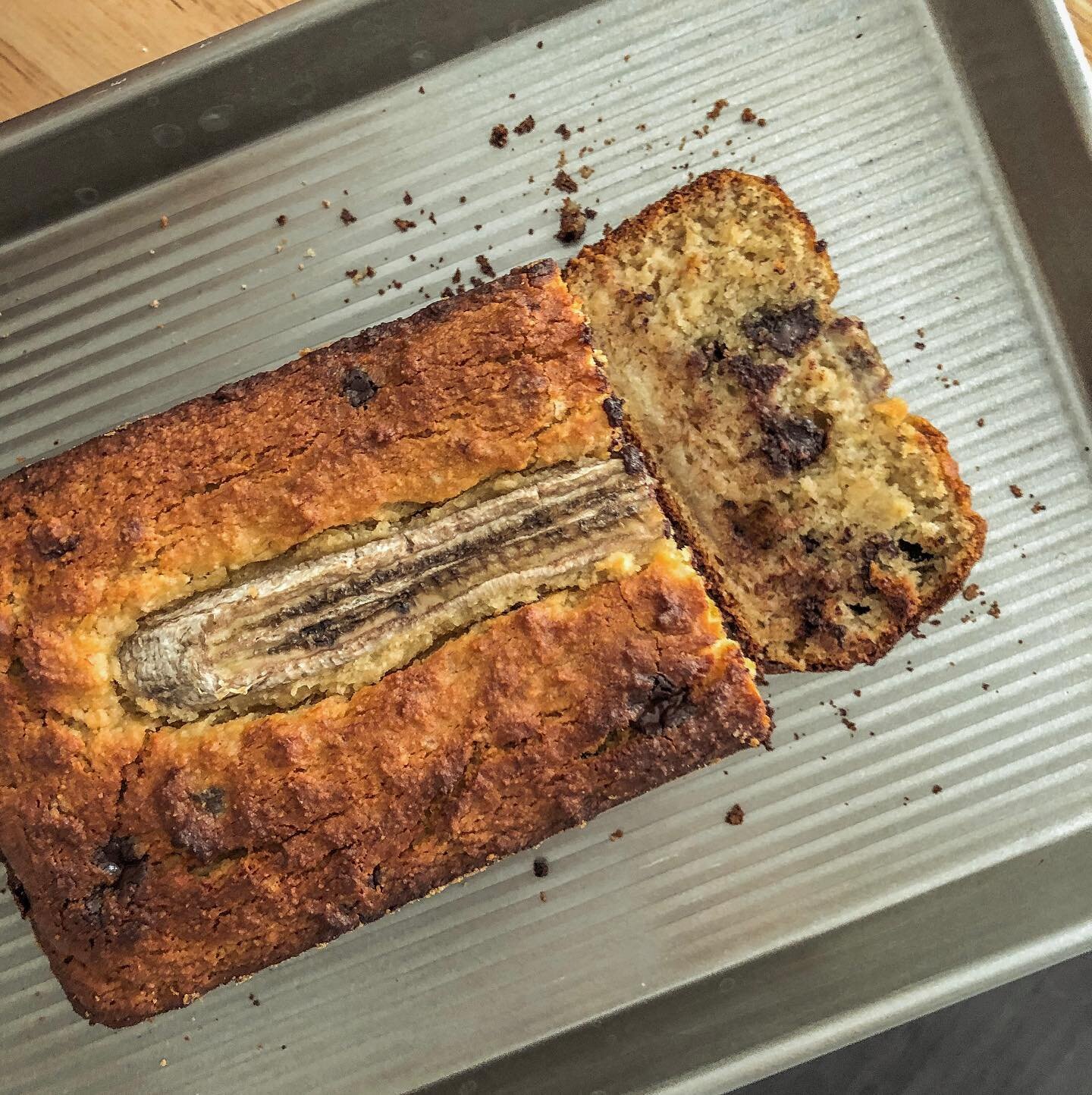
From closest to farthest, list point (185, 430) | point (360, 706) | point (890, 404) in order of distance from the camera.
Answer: point (360, 706), point (185, 430), point (890, 404)

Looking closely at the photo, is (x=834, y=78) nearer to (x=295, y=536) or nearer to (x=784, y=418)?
(x=784, y=418)

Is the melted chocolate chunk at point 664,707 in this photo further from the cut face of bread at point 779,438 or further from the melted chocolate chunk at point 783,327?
the melted chocolate chunk at point 783,327

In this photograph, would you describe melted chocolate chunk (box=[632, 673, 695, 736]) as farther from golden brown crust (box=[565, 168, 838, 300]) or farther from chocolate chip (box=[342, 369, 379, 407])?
golden brown crust (box=[565, 168, 838, 300])

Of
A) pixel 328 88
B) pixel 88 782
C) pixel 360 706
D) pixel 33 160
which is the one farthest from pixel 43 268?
pixel 360 706

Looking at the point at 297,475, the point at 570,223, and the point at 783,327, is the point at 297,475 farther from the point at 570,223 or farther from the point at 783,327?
the point at 783,327

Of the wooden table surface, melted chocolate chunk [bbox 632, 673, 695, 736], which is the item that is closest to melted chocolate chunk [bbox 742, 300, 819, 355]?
melted chocolate chunk [bbox 632, 673, 695, 736]

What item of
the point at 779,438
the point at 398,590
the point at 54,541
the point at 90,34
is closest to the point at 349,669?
A: the point at 398,590
